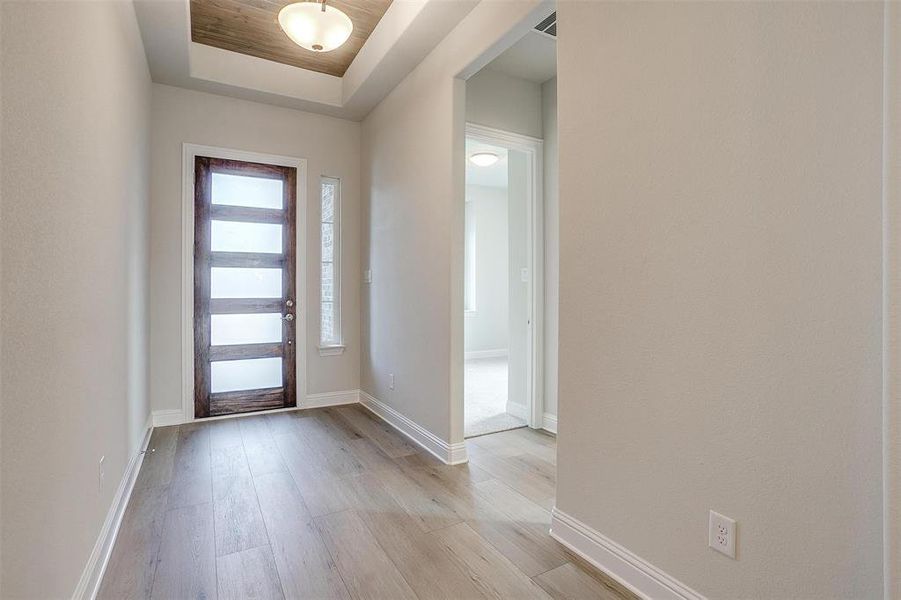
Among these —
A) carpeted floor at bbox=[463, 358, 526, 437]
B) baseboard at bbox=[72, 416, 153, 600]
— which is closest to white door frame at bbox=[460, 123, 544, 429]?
carpeted floor at bbox=[463, 358, 526, 437]

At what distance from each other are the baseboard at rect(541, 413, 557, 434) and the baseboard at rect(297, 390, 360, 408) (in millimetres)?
1851

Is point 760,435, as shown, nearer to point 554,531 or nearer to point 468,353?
point 554,531

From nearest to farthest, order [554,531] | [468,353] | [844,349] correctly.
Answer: [844,349]
[554,531]
[468,353]

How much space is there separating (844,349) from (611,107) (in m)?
1.16

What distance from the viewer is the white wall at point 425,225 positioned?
287 centimetres

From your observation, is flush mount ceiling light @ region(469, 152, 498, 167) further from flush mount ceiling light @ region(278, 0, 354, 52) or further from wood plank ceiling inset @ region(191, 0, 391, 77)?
flush mount ceiling light @ region(278, 0, 354, 52)

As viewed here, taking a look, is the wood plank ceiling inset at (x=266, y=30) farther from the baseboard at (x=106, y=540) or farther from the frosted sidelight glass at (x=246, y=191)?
the baseboard at (x=106, y=540)

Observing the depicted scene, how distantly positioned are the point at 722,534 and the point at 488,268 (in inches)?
253

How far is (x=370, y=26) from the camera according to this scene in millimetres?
3318

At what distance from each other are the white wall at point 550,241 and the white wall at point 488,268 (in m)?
3.78

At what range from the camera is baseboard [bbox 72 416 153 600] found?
1.61 meters

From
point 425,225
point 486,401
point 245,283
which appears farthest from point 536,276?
point 245,283

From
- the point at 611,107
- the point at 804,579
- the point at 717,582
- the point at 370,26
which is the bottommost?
the point at 717,582

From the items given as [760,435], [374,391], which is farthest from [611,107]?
[374,391]
